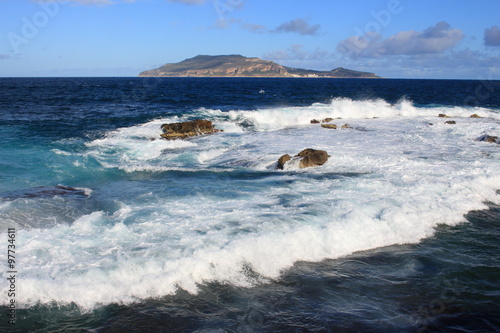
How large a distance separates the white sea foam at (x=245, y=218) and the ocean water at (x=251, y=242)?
37 mm

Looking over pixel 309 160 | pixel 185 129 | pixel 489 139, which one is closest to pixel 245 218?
pixel 309 160

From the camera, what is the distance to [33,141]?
18.2 metres

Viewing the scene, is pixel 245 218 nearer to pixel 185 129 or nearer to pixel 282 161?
pixel 282 161

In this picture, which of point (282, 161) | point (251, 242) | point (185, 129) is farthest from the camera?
point (185, 129)

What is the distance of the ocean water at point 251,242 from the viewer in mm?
5562

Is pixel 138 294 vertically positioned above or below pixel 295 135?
below

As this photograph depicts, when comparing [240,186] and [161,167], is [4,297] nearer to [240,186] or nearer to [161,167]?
[240,186]

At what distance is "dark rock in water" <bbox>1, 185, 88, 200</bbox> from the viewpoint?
1043cm

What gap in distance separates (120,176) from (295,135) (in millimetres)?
10965

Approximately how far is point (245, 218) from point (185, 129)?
43.9ft

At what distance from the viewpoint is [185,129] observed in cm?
2131

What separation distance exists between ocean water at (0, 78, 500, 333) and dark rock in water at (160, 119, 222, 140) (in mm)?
4536

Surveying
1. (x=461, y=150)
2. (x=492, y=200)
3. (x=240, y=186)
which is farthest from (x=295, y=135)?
(x=492, y=200)

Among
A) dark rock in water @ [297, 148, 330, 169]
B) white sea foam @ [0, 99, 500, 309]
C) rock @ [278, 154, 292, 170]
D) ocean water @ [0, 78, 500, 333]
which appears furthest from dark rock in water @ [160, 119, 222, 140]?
dark rock in water @ [297, 148, 330, 169]
